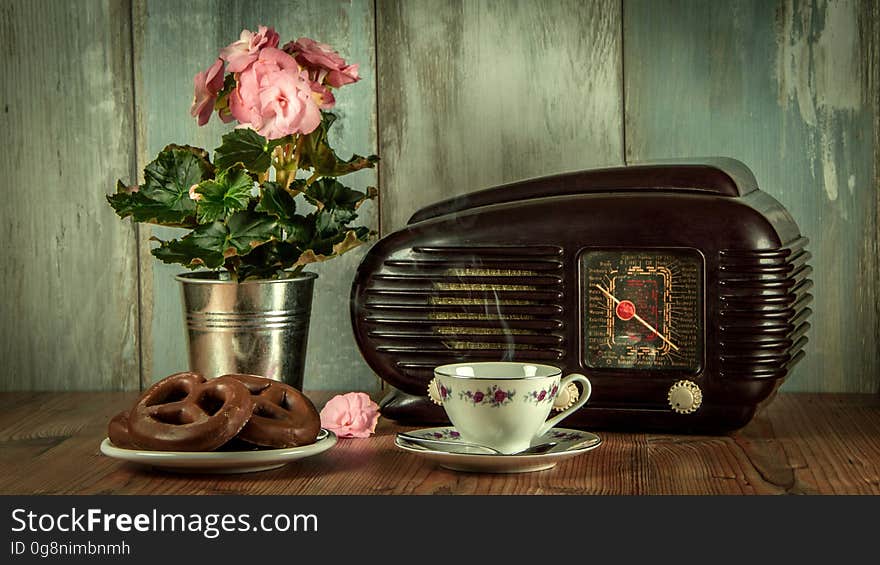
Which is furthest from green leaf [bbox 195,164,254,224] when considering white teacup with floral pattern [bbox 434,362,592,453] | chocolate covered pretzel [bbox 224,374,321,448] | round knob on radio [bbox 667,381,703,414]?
round knob on radio [bbox 667,381,703,414]

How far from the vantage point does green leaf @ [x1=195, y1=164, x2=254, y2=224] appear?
1.25m

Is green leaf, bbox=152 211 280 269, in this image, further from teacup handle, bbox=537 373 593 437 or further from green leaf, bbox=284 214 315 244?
teacup handle, bbox=537 373 593 437

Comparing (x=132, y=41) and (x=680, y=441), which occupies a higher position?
(x=132, y=41)

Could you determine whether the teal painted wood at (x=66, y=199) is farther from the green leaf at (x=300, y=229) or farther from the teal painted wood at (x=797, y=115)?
the teal painted wood at (x=797, y=115)

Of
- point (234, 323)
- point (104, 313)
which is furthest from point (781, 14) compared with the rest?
point (104, 313)

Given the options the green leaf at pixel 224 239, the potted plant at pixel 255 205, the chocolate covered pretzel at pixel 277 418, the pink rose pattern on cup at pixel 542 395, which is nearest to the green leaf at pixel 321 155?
the potted plant at pixel 255 205

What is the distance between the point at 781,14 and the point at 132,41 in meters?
0.89

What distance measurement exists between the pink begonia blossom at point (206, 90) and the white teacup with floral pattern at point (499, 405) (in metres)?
0.45

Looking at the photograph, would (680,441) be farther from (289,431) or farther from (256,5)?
(256,5)

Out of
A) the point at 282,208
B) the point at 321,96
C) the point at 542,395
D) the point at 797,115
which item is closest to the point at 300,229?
the point at 282,208

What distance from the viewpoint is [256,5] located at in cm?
154

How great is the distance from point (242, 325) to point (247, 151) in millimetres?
203
